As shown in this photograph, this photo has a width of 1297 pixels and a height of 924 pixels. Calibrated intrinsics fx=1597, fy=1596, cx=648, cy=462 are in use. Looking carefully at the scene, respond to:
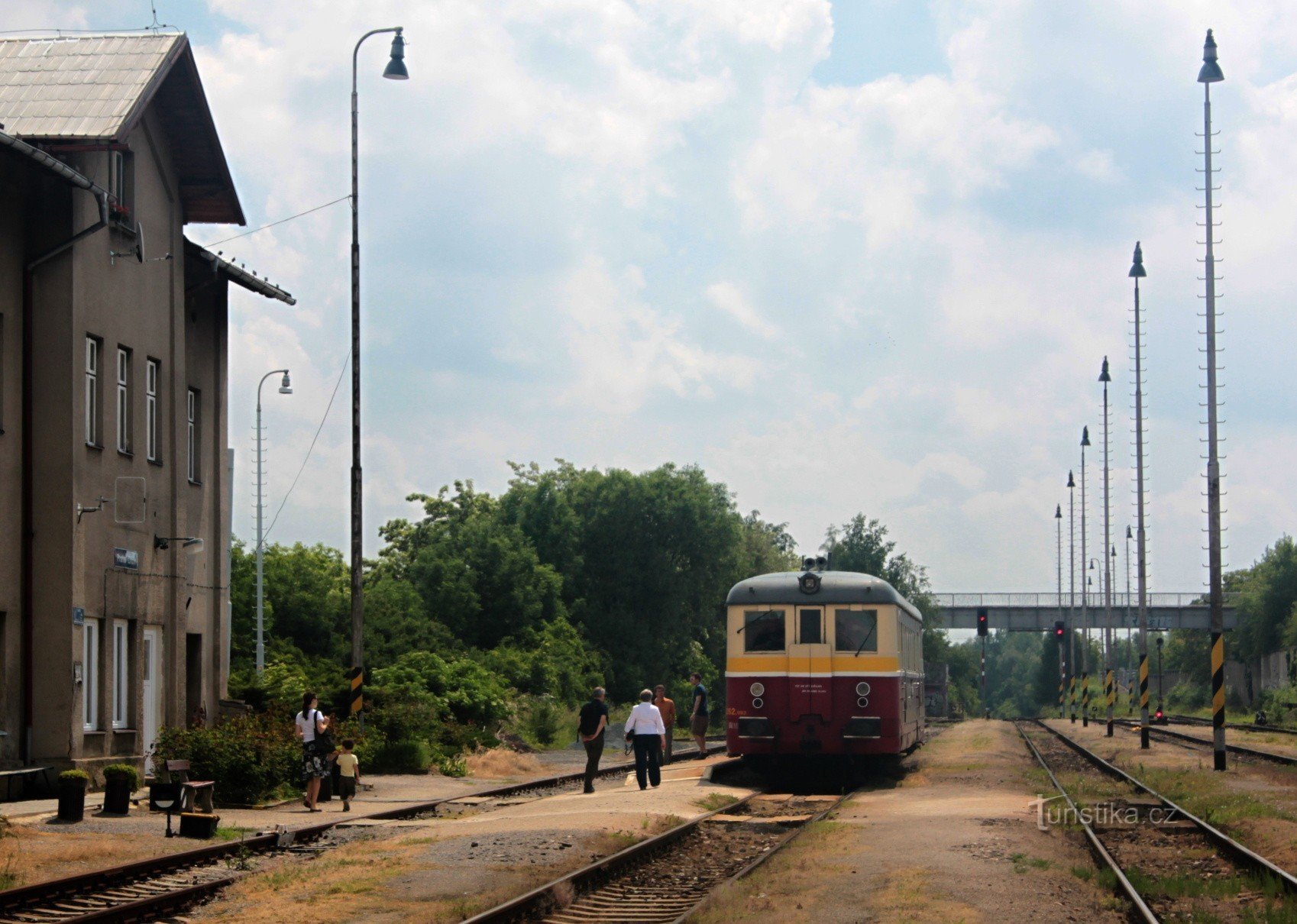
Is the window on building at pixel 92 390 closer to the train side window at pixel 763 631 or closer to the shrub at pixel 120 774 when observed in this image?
the shrub at pixel 120 774

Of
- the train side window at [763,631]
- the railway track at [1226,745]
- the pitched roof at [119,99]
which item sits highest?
the pitched roof at [119,99]

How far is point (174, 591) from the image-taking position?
2606 centimetres

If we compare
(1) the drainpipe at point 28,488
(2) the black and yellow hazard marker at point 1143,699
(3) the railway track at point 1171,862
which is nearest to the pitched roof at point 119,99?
(1) the drainpipe at point 28,488

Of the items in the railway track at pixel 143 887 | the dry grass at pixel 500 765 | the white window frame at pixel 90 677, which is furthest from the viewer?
the dry grass at pixel 500 765

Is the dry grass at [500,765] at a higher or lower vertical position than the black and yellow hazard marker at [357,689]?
lower

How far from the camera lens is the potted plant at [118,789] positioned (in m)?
18.7

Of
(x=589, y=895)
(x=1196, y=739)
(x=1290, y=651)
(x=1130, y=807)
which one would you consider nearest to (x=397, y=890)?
(x=589, y=895)

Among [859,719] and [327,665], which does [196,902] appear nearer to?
[859,719]

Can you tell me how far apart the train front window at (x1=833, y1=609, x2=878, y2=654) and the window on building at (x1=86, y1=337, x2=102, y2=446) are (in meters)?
11.5

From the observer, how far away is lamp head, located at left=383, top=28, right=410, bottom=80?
26.9 meters

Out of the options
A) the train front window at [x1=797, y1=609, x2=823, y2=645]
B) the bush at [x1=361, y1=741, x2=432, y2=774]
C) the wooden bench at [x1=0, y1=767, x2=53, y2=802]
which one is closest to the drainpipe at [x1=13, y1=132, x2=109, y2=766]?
the wooden bench at [x1=0, y1=767, x2=53, y2=802]

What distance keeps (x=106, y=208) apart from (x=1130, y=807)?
16.3 meters

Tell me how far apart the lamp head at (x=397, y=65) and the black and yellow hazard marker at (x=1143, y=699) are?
22.6 meters

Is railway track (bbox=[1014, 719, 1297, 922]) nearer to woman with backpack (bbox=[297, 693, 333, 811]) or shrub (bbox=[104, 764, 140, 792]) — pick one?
woman with backpack (bbox=[297, 693, 333, 811])
